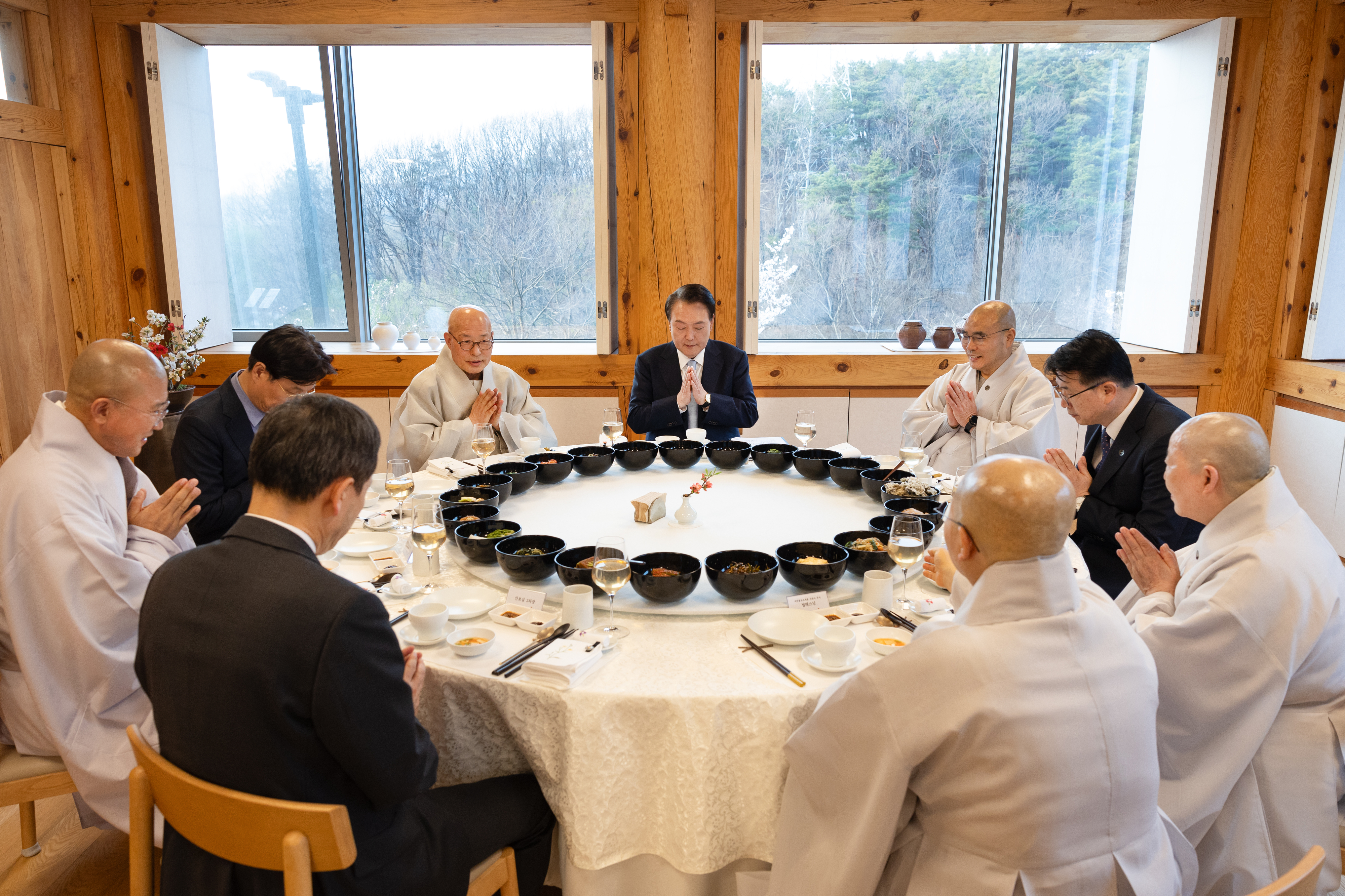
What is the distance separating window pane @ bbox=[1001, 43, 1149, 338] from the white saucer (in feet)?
14.7

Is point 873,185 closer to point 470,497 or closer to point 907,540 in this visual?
point 470,497

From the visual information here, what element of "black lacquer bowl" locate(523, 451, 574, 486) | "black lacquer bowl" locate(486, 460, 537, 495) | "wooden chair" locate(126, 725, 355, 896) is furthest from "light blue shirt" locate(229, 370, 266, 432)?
"wooden chair" locate(126, 725, 355, 896)

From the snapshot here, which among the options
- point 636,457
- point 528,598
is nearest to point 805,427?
point 636,457

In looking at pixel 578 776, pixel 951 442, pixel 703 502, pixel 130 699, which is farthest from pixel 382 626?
pixel 951 442

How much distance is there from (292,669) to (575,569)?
0.84m

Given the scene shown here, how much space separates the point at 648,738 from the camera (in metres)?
1.75

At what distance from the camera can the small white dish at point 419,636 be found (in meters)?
1.93

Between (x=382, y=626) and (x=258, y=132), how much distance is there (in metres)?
5.09

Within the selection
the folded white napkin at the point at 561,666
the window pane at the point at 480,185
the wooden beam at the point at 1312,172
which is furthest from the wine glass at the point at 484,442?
the wooden beam at the point at 1312,172

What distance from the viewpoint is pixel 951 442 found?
12.8 feet

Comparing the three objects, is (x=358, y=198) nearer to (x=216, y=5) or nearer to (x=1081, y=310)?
(x=216, y=5)

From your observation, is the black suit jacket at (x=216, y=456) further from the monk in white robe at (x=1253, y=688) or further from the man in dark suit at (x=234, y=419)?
the monk in white robe at (x=1253, y=688)

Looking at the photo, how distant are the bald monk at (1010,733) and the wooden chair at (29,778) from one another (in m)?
1.81

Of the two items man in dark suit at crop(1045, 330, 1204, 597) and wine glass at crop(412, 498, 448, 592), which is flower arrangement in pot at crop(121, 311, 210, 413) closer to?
wine glass at crop(412, 498, 448, 592)
